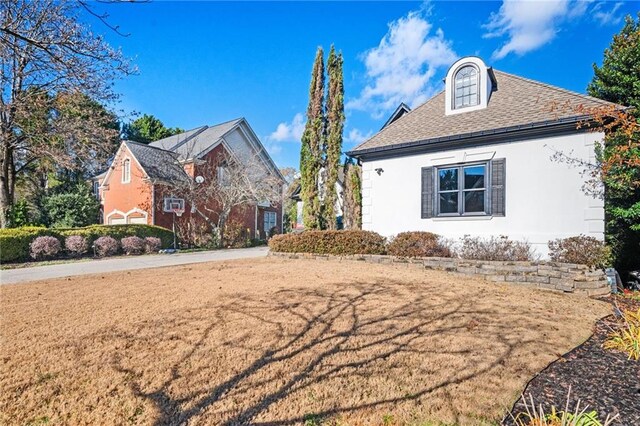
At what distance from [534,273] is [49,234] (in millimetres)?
16812

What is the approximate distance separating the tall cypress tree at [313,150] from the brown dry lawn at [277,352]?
7846 millimetres

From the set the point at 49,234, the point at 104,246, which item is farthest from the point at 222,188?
the point at 49,234

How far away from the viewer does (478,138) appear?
9469 mm

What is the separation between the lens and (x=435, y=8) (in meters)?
9.89

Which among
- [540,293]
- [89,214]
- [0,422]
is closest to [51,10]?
[0,422]

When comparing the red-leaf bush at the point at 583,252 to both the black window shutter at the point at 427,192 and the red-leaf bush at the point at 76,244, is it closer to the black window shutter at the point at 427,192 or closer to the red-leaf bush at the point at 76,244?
the black window shutter at the point at 427,192

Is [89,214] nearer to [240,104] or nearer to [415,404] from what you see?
[240,104]

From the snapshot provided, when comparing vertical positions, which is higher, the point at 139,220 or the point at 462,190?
the point at 462,190

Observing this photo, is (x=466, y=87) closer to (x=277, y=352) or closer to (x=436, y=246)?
(x=436, y=246)

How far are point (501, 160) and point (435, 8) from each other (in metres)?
5.15

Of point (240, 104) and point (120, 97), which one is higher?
point (240, 104)

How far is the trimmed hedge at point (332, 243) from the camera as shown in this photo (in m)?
10.3

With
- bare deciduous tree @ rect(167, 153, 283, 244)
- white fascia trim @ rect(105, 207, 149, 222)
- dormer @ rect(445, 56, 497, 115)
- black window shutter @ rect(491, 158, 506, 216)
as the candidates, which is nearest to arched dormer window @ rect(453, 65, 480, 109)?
dormer @ rect(445, 56, 497, 115)

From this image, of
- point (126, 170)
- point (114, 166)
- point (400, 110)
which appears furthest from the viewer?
point (114, 166)
